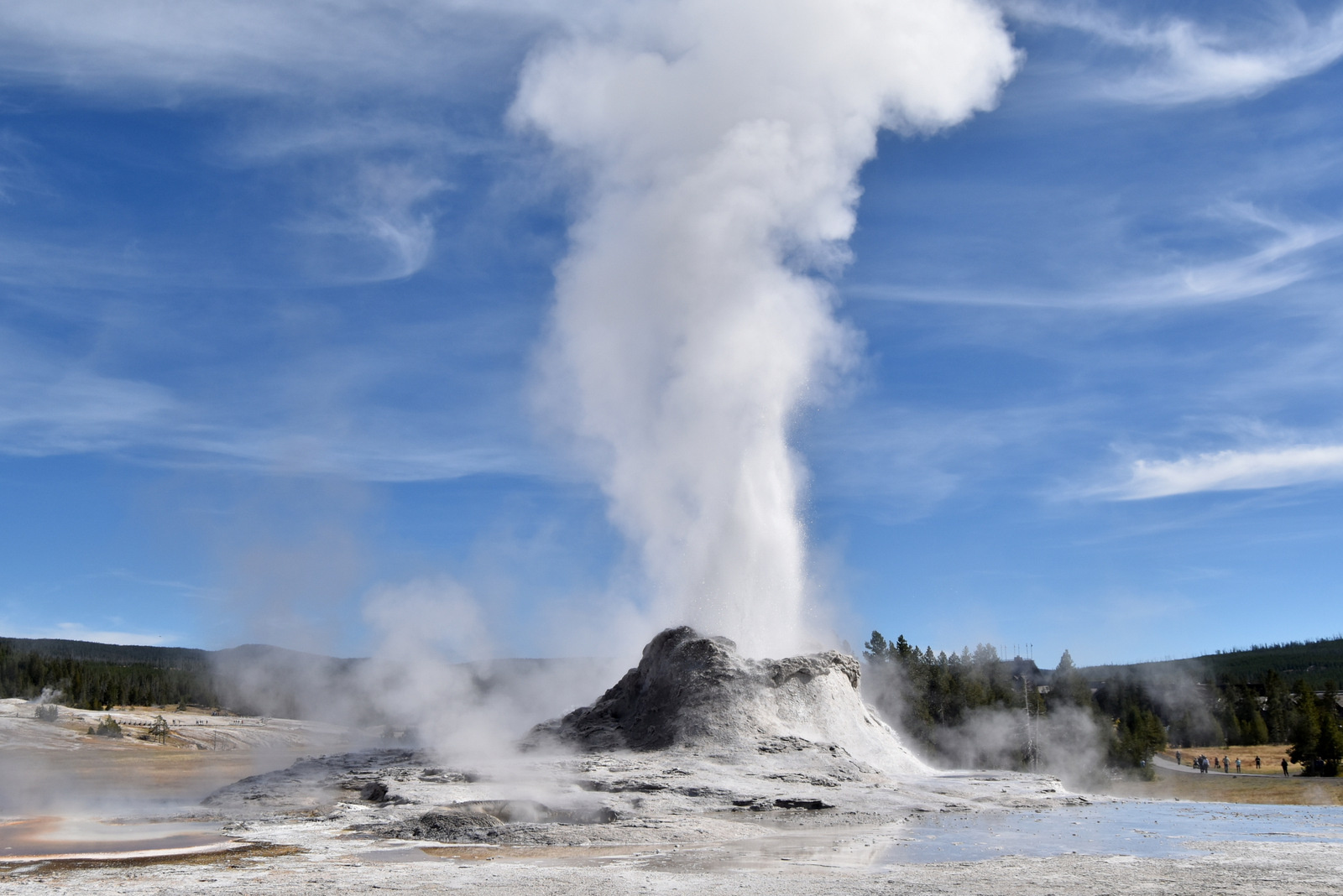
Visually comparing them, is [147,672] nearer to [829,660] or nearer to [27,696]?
[27,696]

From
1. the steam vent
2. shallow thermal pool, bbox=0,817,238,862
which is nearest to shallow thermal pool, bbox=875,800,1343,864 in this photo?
the steam vent

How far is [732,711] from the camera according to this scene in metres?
29.5

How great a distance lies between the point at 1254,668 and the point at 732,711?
580 ft

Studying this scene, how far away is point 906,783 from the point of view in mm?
26781

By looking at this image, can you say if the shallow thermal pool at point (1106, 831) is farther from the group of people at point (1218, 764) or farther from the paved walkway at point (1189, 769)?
the group of people at point (1218, 764)

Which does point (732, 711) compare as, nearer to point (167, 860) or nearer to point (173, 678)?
point (167, 860)


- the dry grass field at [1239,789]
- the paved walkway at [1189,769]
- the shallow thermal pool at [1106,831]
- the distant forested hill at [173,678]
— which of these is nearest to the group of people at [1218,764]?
the paved walkway at [1189,769]

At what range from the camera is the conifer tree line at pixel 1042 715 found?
2124 inches

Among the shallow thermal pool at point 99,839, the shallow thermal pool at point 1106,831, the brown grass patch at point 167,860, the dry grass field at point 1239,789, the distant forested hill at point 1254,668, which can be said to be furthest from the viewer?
the distant forested hill at point 1254,668

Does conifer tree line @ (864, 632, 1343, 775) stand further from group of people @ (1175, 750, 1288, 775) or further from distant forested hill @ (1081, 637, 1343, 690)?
distant forested hill @ (1081, 637, 1343, 690)

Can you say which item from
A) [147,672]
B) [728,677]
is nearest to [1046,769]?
[728,677]

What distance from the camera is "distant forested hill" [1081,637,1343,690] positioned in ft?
467

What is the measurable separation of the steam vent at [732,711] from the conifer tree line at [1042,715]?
2192cm

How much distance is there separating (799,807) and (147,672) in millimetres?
114994
